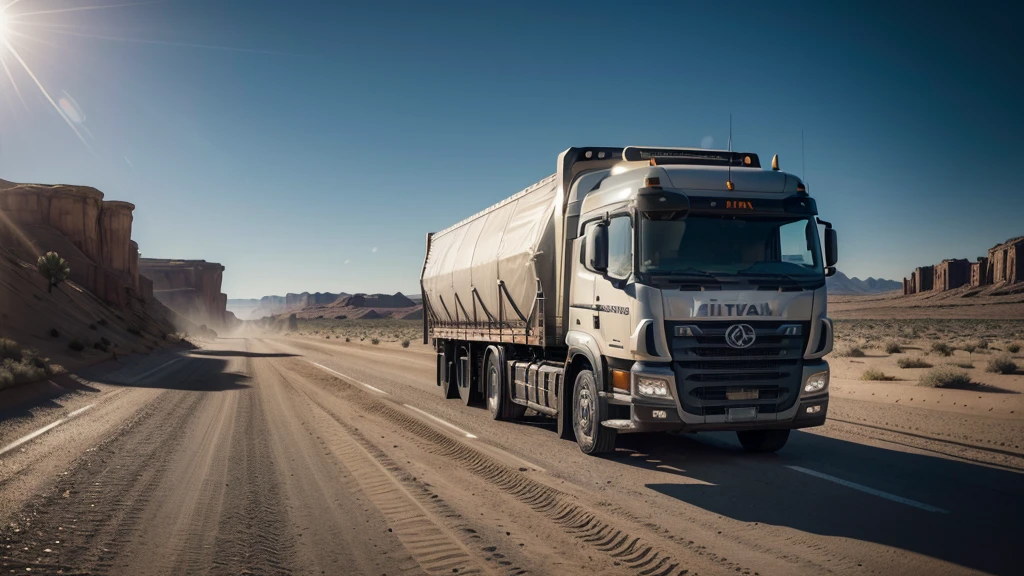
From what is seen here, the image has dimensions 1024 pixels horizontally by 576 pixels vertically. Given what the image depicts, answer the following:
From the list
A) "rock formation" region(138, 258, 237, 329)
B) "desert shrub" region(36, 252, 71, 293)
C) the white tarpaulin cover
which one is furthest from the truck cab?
"rock formation" region(138, 258, 237, 329)

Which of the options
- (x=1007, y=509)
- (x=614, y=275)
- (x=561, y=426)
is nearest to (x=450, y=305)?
(x=561, y=426)

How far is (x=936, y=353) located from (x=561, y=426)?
1001 inches

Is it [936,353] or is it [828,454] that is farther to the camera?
[936,353]

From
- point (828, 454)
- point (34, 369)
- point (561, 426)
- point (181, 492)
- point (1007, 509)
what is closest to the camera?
point (1007, 509)

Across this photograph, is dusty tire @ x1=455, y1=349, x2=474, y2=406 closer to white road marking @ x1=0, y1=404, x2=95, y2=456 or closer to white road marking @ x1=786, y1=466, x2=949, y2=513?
white road marking @ x1=0, y1=404, x2=95, y2=456

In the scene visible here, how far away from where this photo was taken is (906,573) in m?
5.02

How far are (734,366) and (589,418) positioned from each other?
2.17 metres

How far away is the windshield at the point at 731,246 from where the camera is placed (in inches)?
337

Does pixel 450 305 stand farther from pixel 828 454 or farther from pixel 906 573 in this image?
pixel 906 573

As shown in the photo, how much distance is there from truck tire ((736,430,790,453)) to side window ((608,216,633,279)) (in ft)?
9.99

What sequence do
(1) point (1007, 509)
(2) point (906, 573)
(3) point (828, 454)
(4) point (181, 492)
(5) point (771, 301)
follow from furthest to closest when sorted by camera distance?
(3) point (828, 454) < (5) point (771, 301) < (4) point (181, 492) < (1) point (1007, 509) < (2) point (906, 573)

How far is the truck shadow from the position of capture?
576 cm

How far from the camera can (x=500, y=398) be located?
13.4 m

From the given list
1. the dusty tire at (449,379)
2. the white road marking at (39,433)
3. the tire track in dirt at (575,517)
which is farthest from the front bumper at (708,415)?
the dusty tire at (449,379)
